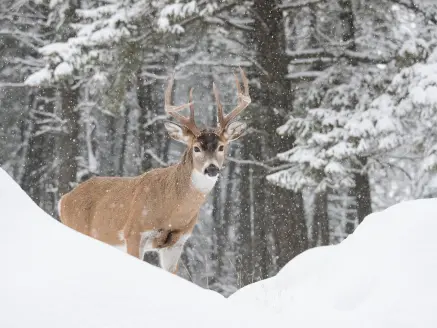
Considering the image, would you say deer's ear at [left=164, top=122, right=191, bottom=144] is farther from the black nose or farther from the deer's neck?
the black nose

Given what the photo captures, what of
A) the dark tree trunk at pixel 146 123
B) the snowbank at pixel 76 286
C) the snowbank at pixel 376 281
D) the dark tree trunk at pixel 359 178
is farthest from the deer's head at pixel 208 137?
the dark tree trunk at pixel 146 123

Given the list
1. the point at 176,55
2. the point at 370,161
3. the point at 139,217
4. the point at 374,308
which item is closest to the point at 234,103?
the point at 176,55

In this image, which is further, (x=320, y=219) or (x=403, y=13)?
(x=320, y=219)

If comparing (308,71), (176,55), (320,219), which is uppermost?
(176,55)

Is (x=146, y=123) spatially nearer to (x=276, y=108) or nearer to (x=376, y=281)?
(x=276, y=108)

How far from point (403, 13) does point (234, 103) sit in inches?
273

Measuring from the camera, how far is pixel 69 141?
52.2 ft

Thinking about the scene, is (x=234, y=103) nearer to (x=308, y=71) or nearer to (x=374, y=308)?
(x=308, y=71)

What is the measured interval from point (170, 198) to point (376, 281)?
4617 mm

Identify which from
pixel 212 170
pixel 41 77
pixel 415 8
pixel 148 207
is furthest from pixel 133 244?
pixel 415 8

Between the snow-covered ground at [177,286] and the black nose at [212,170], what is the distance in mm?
3362

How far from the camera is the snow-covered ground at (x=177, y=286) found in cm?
290

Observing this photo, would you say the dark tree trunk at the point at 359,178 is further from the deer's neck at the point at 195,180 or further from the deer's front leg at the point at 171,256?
the deer's front leg at the point at 171,256

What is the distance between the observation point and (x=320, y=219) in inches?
538
